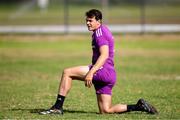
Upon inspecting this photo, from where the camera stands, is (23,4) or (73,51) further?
(23,4)

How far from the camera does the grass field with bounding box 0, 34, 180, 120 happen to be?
12531 millimetres

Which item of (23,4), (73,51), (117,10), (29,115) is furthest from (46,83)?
(23,4)

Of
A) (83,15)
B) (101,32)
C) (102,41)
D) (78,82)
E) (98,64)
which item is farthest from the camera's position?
(83,15)

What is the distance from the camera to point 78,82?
59.2 feet

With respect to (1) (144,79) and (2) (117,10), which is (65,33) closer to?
(2) (117,10)

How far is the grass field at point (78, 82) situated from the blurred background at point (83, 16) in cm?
332

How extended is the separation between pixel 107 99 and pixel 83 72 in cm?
64

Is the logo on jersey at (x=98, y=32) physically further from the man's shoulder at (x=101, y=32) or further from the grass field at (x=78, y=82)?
the grass field at (x=78, y=82)

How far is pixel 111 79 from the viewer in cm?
1145

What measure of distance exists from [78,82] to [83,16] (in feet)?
84.0

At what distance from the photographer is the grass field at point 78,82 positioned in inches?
493

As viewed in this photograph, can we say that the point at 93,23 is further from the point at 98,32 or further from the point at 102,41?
the point at 102,41

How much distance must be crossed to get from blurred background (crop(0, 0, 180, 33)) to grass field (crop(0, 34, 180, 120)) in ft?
10.9

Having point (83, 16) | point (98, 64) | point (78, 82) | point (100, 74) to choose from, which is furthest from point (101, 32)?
point (83, 16)
